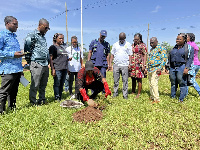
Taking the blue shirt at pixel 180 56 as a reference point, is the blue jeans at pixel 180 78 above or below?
below

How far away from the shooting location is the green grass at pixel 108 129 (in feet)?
8.75

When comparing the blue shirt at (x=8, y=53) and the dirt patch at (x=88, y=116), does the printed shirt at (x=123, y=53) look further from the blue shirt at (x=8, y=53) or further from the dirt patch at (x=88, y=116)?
the blue shirt at (x=8, y=53)

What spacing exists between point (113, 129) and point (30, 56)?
9.82 ft

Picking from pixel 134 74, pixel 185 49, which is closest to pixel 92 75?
pixel 134 74

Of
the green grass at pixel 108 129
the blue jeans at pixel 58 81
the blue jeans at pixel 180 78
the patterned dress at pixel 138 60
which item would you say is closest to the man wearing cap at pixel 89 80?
the green grass at pixel 108 129

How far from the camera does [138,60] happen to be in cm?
557

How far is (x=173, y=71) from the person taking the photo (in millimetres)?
5004

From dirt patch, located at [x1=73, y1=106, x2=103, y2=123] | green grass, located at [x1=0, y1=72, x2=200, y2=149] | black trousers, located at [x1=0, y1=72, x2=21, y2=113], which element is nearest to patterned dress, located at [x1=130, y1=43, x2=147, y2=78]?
green grass, located at [x1=0, y1=72, x2=200, y2=149]

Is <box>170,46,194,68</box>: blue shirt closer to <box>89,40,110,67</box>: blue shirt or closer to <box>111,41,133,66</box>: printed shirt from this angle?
<box>111,41,133,66</box>: printed shirt

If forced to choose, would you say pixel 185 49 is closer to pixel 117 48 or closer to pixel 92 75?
pixel 117 48

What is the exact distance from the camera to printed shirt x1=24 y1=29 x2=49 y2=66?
13.4 feet

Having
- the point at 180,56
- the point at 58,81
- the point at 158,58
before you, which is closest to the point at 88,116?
the point at 58,81

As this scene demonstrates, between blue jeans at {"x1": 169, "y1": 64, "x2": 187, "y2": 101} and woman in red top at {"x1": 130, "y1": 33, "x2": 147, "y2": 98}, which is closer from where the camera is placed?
blue jeans at {"x1": 169, "y1": 64, "x2": 187, "y2": 101}

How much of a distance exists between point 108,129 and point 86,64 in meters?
1.79
